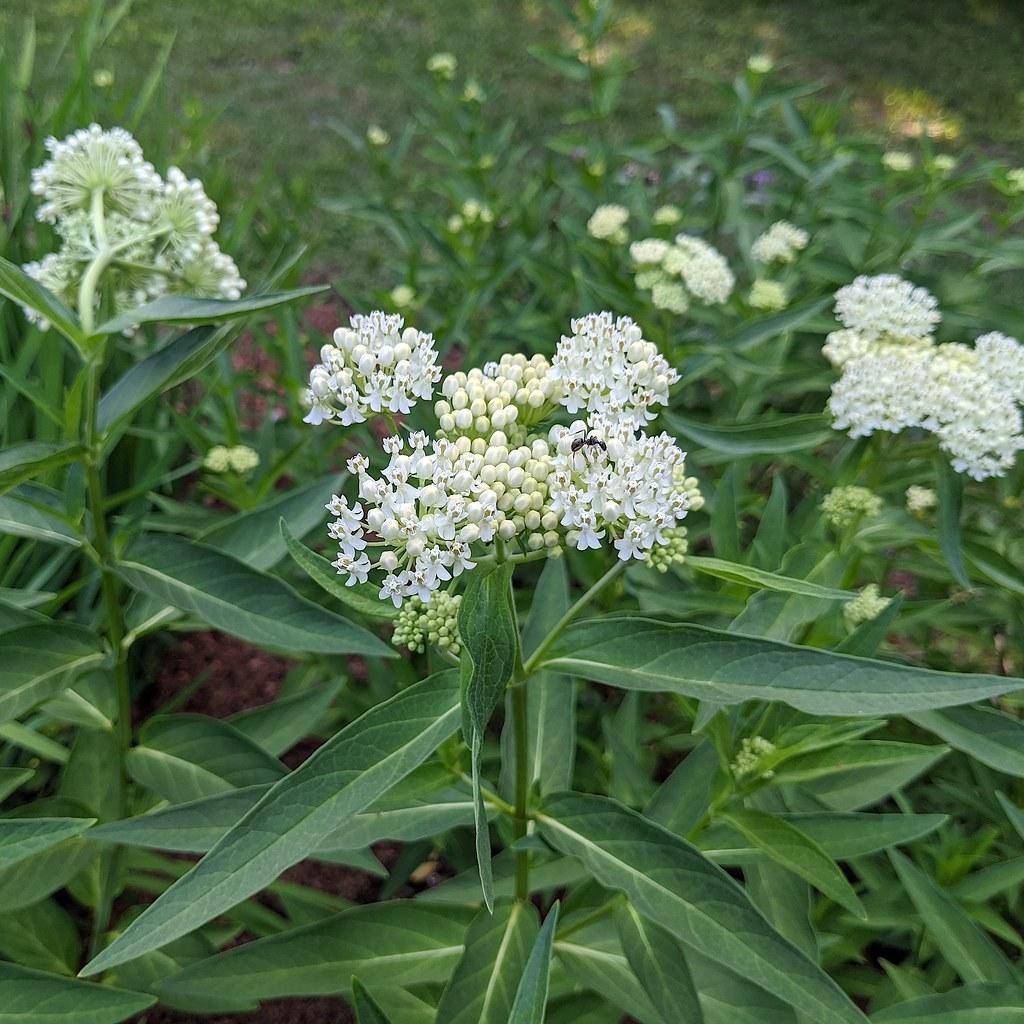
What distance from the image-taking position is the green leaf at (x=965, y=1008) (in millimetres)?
1555

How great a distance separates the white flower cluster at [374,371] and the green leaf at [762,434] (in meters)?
0.83

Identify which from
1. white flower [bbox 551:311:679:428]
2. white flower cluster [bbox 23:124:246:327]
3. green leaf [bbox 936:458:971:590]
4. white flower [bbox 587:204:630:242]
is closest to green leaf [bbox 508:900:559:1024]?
white flower [bbox 551:311:679:428]

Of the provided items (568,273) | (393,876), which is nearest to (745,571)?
(393,876)

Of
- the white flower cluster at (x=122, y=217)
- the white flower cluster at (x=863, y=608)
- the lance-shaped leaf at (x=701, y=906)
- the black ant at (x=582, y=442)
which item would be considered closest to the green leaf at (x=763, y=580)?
the black ant at (x=582, y=442)

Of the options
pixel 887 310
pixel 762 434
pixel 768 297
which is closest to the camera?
pixel 762 434

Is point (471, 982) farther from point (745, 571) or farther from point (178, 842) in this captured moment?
point (745, 571)

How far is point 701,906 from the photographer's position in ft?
4.21

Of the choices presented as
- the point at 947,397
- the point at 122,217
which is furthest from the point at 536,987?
the point at 122,217

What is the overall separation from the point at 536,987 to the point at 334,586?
585 mm

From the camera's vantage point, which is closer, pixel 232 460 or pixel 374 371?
pixel 374 371

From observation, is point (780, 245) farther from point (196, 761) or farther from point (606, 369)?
point (196, 761)

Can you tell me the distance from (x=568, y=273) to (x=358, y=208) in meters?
0.94

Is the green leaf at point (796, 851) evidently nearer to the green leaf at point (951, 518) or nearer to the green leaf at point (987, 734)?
the green leaf at point (987, 734)

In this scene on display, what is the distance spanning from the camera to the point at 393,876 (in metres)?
2.42
